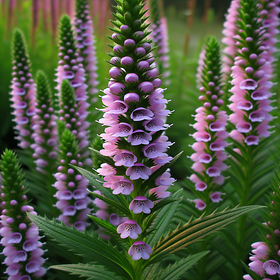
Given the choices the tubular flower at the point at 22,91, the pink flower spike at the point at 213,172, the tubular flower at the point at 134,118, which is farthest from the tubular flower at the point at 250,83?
the tubular flower at the point at 22,91

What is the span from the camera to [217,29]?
15.6 m

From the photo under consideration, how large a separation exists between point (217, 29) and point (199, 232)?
15770 millimetres

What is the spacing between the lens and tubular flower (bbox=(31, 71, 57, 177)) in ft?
10.0

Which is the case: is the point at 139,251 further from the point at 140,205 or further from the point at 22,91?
the point at 22,91

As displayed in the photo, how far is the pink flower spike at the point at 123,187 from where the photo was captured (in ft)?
5.04

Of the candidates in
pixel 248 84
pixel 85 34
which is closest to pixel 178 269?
pixel 248 84

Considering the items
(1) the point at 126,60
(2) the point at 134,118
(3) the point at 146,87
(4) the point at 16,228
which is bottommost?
(4) the point at 16,228

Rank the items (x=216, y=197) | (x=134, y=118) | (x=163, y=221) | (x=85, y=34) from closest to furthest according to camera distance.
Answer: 1. (x=134, y=118)
2. (x=163, y=221)
3. (x=216, y=197)
4. (x=85, y=34)

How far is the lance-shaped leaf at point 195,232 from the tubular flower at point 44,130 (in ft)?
5.93

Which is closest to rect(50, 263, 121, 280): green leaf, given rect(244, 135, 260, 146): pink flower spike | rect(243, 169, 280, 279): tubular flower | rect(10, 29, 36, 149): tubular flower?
rect(243, 169, 280, 279): tubular flower

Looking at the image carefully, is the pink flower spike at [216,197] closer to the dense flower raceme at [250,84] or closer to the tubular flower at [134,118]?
the dense flower raceme at [250,84]

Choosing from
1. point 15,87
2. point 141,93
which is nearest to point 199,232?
point 141,93

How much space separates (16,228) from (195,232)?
1.26 metres

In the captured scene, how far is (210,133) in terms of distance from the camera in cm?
252
